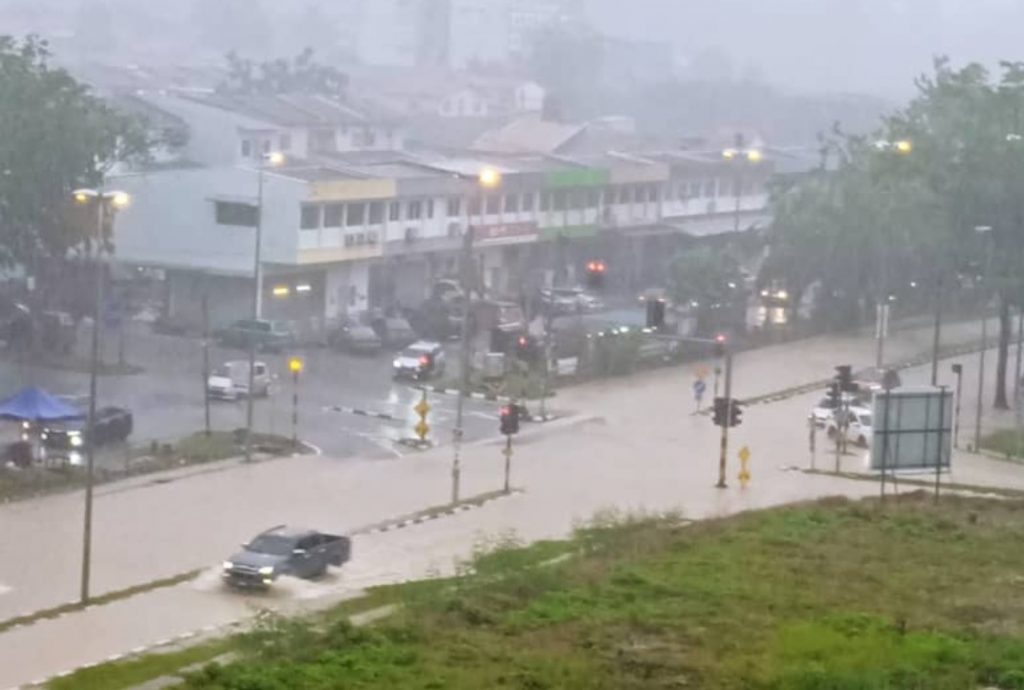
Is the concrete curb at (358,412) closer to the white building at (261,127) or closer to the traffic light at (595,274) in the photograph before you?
the traffic light at (595,274)

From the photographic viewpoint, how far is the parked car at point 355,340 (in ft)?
66.1

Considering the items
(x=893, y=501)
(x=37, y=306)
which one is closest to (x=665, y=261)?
(x=37, y=306)

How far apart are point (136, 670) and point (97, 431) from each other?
22.6 feet

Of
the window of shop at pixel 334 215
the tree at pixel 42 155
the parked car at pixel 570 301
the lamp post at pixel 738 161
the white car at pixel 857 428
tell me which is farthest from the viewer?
the lamp post at pixel 738 161

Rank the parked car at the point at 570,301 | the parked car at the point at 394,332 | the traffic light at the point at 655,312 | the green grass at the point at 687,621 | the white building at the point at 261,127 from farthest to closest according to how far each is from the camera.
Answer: the white building at the point at 261,127, the parked car at the point at 570,301, the parked car at the point at 394,332, the traffic light at the point at 655,312, the green grass at the point at 687,621

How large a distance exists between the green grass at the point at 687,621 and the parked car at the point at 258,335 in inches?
355

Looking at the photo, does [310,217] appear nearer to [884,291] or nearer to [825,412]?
[825,412]

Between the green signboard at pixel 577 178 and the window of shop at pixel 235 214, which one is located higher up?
the green signboard at pixel 577 178

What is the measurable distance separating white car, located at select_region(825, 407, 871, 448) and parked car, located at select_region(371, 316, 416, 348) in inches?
206

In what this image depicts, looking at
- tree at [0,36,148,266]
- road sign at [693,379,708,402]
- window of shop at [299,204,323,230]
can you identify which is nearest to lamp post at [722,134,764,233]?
window of shop at [299,204,323,230]

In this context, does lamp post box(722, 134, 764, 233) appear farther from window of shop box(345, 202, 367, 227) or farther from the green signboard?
window of shop box(345, 202, 367, 227)

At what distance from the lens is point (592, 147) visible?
109 ft

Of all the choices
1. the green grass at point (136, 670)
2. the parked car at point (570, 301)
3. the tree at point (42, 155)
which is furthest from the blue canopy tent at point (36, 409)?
the parked car at point (570, 301)

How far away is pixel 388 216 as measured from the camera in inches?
896
